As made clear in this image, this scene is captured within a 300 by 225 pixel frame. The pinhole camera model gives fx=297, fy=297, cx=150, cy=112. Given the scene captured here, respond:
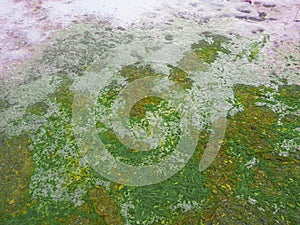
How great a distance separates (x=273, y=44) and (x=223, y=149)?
91.9 inches

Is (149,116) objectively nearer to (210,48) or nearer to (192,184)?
(192,184)

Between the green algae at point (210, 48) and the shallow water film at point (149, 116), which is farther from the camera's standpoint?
the green algae at point (210, 48)

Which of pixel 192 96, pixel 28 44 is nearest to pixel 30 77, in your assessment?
pixel 28 44

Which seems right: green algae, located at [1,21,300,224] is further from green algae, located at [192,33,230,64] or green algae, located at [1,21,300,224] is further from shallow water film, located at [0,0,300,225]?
green algae, located at [192,33,230,64]

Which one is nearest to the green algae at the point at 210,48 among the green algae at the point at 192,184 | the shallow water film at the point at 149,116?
the shallow water film at the point at 149,116

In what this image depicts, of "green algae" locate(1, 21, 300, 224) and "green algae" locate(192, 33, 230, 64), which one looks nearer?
"green algae" locate(1, 21, 300, 224)

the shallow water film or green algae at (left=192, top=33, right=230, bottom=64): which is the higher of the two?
green algae at (left=192, top=33, right=230, bottom=64)

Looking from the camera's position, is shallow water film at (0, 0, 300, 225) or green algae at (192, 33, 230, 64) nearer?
shallow water film at (0, 0, 300, 225)

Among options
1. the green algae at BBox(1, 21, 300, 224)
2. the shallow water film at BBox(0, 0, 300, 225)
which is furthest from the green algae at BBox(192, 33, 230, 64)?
the green algae at BBox(1, 21, 300, 224)

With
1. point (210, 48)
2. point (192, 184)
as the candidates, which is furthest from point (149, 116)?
point (210, 48)

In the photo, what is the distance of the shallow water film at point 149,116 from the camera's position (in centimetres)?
254

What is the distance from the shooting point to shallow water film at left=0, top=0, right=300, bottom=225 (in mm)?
2537

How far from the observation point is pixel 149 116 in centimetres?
335

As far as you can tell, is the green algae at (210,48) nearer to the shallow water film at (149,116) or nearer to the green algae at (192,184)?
the shallow water film at (149,116)
